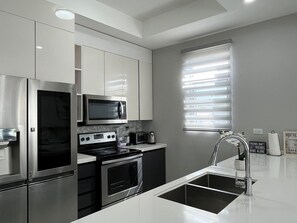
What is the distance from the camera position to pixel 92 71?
293 centimetres

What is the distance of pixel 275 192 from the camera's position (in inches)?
54.7

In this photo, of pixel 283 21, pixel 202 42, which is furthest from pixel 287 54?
pixel 202 42

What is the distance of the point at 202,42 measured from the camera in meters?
3.24

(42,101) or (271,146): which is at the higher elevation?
(42,101)

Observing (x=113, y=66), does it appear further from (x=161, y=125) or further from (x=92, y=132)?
(x=161, y=125)

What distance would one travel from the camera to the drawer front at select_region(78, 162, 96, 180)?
2399 mm

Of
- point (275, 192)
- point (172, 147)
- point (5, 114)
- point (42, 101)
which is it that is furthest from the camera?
point (172, 147)

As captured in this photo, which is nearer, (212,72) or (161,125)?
(212,72)

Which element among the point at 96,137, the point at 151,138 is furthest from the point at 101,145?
the point at 151,138

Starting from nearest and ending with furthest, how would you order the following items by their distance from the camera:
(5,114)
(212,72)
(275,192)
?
(275,192)
(5,114)
(212,72)

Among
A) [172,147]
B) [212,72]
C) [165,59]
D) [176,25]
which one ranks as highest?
[176,25]

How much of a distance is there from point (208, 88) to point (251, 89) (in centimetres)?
57

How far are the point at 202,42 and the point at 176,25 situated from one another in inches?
23.2

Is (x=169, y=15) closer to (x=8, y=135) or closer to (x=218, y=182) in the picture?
(x=218, y=182)
